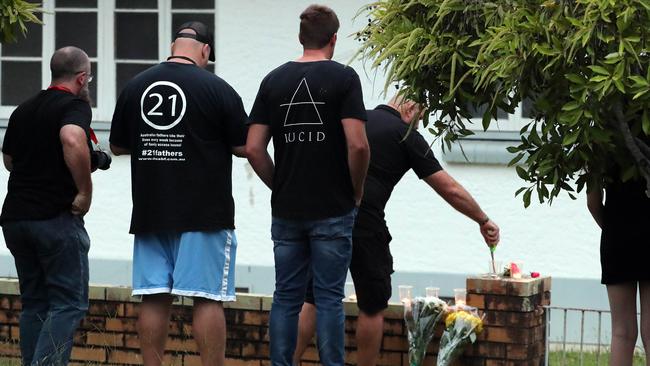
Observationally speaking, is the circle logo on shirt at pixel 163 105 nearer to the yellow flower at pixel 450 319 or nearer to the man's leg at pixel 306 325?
the man's leg at pixel 306 325

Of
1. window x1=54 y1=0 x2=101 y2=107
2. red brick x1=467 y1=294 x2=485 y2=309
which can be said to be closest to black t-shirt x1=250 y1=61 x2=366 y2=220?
red brick x1=467 y1=294 x2=485 y2=309

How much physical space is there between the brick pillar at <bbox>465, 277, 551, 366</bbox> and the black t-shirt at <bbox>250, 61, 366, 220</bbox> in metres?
1.41

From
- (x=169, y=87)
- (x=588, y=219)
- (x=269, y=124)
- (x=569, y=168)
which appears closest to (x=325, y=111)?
(x=269, y=124)

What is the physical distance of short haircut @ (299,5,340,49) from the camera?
7.07m

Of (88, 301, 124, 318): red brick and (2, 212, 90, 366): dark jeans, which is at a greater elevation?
(2, 212, 90, 366): dark jeans

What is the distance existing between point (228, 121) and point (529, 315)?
2.08 metres

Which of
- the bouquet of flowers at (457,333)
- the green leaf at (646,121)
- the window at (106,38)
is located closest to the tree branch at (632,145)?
the green leaf at (646,121)

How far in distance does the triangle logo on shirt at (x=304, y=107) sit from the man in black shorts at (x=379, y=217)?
1063 millimetres

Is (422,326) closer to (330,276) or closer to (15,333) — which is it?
(330,276)

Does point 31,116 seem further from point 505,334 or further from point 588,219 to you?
point 588,219

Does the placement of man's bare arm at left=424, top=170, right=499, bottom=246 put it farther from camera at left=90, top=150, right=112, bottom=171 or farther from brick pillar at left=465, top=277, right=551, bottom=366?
camera at left=90, top=150, right=112, bottom=171

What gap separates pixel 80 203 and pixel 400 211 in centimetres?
459

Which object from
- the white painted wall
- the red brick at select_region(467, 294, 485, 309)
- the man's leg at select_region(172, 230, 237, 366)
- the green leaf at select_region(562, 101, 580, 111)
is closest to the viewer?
the green leaf at select_region(562, 101, 580, 111)

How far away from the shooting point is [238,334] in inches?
327
